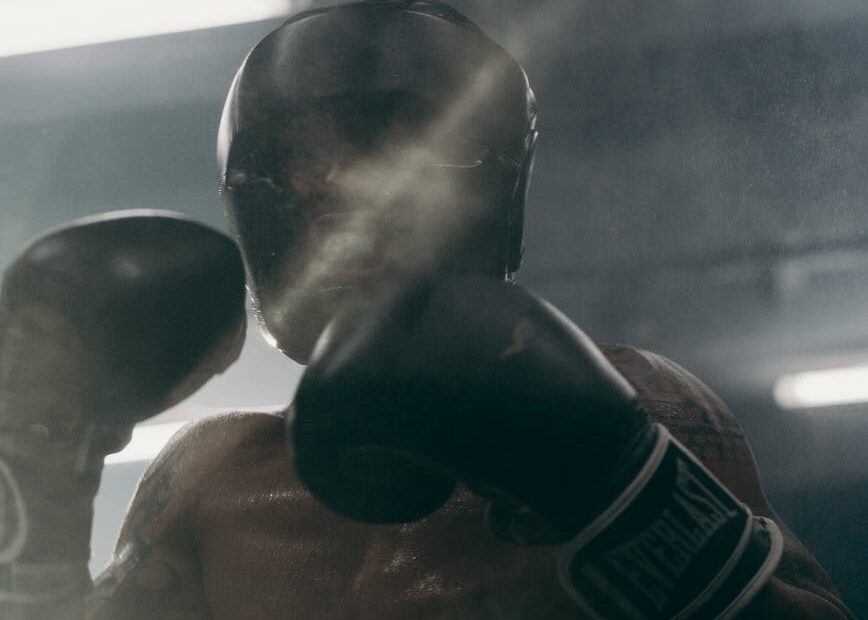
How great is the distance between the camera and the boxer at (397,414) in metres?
0.55

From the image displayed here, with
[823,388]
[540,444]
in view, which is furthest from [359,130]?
[823,388]

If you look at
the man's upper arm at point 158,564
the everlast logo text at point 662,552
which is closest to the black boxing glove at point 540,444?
→ the everlast logo text at point 662,552

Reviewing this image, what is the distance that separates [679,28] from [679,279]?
0.76 metres

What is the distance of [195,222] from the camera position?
80 centimetres

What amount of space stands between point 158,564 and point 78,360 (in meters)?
0.43

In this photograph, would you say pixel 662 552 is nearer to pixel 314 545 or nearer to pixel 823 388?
pixel 314 545

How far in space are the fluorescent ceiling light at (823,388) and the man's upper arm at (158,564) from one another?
166 centimetres

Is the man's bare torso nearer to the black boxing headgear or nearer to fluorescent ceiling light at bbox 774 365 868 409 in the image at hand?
the black boxing headgear

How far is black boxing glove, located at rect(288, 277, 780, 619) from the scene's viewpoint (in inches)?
21.6

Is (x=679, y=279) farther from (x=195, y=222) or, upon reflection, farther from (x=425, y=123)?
(x=195, y=222)

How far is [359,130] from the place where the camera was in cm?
95

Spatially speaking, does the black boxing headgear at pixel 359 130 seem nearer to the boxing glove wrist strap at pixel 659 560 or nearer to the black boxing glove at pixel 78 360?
the black boxing glove at pixel 78 360

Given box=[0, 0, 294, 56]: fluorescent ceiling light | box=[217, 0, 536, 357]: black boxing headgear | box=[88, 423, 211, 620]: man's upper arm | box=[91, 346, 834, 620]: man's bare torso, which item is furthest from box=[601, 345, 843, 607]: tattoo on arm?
box=[0, 0, 294, 56]: fluorescent ceiling light

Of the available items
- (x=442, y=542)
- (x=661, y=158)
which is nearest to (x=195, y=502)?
(x=442, y=542)
